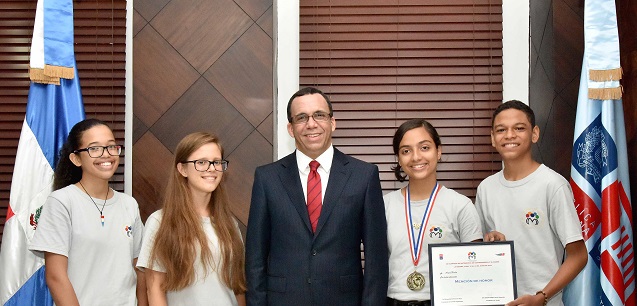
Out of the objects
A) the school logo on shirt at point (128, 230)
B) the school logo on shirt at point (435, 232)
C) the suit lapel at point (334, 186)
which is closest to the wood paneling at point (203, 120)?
the school logo on shirt at point (128, 230)

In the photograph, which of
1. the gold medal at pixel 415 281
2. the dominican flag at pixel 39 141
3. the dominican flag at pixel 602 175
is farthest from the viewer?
the dominican flag at pixel 39 141

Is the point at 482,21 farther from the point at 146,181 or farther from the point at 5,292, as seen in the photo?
the point at 5,292

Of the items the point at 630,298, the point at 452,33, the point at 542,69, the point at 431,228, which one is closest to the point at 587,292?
the point at 630,298

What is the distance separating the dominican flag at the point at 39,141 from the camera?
10.9ft

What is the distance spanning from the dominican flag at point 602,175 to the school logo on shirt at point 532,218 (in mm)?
523

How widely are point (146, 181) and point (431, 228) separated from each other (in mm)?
1957

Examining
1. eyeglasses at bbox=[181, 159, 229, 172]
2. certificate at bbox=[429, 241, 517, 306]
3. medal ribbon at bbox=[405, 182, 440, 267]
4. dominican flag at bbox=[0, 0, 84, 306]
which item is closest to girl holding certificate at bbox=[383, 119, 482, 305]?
medal ribbon at bbox=[405, 182, 440, 267]

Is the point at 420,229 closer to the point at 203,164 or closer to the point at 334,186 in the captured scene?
the point at 334,186

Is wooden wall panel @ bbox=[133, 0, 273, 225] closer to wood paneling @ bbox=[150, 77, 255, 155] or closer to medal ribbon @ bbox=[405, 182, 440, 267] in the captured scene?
wood paneling @ bbox=[150, 77, 255, 155]

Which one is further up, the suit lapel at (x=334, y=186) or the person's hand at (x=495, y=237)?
the suit lapel at (x=334, y=186)

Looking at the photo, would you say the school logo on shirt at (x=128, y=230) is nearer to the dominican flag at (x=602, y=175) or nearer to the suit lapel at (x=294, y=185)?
the suit lapel at (x=294, y=185)

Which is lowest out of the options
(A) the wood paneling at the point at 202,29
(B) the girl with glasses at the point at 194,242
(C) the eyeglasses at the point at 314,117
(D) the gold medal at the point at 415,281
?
(D) the gold medal at the point at 415,281

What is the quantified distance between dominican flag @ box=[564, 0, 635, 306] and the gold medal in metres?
1.03

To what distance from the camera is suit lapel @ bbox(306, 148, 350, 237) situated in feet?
8.40
